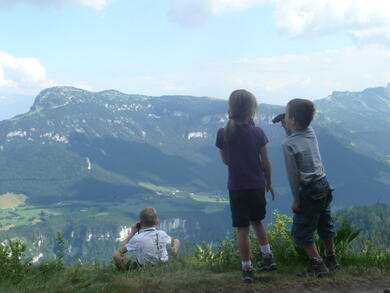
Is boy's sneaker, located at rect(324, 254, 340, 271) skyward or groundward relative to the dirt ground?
skyward

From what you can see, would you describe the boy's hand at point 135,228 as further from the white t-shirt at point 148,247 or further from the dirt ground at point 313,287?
the dirt ground at point 313,287

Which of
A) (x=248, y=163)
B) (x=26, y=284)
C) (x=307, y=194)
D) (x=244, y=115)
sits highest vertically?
(x=244, y=115)

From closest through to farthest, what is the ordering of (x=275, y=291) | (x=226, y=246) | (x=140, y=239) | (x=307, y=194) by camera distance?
1. (x=275, y=291)
2. (x=307, y=194)
3. (x=226, y=246)
4. (x=140, y=239)

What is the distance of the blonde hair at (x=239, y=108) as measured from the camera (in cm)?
609

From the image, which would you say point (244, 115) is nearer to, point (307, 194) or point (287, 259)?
point (307, 194)

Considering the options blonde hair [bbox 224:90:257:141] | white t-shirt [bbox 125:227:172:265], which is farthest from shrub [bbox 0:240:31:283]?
blonde hair [bbox 224:90:257:141]

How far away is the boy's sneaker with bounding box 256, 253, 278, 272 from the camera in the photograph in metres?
6.38

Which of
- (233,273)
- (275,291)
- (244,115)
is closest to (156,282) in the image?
(233,273)

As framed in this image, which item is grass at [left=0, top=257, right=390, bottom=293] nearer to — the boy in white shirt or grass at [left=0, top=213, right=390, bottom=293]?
grass at [left=0, top=213, right=390, bottom=293]

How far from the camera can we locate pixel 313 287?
5.52 metres

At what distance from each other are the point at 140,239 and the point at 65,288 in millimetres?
2096

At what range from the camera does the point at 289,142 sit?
5957 millimetres

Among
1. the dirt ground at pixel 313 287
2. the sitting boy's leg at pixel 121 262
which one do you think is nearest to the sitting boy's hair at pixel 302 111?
the dirt ground at pixel 313 287

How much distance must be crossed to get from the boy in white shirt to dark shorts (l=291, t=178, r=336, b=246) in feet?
9.06
